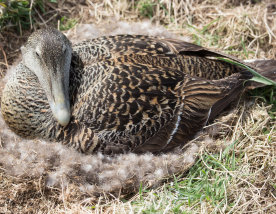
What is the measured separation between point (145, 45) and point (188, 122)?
684mm

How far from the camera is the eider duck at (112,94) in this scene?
2439 millimetres

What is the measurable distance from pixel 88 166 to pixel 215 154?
0.97 m

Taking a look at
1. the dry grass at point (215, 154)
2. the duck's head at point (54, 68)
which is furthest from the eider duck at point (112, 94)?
the dry grass at point (215, 154)

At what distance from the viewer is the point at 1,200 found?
242 centimetres

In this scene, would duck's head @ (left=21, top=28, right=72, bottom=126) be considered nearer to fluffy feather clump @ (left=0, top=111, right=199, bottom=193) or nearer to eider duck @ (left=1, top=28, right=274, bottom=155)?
eider duck @ (left=1, top=28, right=274, bottom=155)

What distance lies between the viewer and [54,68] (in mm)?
2451

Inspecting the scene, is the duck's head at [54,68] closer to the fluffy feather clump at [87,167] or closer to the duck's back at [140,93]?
the duck's back at [140,93]

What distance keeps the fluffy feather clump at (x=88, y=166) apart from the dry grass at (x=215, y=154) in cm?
5

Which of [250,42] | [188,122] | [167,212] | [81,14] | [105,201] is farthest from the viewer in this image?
[81,14]

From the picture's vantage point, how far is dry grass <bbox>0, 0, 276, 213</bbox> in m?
2.38

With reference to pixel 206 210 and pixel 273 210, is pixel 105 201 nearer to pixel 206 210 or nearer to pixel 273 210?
pixel 206 210

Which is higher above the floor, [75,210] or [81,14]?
[81,14]

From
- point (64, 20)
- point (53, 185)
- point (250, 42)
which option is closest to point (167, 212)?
point (53, 185)

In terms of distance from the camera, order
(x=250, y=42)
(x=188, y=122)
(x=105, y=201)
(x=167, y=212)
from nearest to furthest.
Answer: (x=167, y=212)
(x=105, y=201)
(x=188, y=122)
(x=250, y=42)
